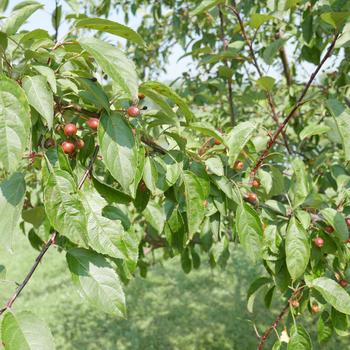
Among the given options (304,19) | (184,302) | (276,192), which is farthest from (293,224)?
(184,302)

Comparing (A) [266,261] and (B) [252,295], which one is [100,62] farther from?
(B) [252,295]

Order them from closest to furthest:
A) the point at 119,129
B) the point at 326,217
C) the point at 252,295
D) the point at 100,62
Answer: the point at 100,62, the point at 119,129, the point at 326,217, the point at 252,295

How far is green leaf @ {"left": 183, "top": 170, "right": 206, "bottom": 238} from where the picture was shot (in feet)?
4.57

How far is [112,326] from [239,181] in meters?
4.44

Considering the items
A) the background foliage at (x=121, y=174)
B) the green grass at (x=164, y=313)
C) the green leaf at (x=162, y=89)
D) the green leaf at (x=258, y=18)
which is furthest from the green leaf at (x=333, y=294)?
the green grass at (x=164, y=313)

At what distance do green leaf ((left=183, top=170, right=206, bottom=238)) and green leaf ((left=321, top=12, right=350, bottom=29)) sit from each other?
75cm

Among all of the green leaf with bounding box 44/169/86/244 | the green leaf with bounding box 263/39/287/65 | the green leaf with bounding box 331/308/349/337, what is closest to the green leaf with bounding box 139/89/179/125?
the green leaf with bounding box 44/169/86/244

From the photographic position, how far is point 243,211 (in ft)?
5.07

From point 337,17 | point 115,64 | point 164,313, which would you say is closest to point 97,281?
point 115,64

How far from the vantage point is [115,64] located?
1020 millimetres

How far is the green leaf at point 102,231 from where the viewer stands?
1109 millimetres

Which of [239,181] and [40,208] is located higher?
[239,181]

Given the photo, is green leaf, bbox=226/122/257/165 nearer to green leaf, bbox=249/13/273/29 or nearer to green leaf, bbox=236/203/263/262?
green leaf, bbox=236/203/263/262

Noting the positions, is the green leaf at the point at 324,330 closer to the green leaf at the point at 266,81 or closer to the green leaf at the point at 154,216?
the green leaf at the point at 154,216
